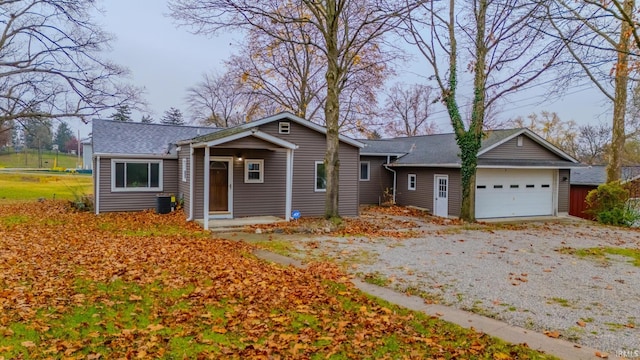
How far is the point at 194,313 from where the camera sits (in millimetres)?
5016

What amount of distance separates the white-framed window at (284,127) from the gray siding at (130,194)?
191 inches

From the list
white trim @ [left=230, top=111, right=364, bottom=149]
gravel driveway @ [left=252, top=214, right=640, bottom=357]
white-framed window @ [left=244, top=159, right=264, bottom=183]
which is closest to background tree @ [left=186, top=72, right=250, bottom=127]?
white trim @ [left=230, top=111, right=364, bottom=149]

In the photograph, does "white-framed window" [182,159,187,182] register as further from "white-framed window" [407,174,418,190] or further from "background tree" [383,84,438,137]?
"background tree" [383,84,438,137]

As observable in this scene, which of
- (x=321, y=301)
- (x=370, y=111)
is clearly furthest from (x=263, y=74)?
(x=321, y=301)

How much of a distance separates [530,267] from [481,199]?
9.94m

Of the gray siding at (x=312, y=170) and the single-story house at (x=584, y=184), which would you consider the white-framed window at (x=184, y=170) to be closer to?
the gray siding at (x=312, y=170)

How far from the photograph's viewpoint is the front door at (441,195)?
17.8m

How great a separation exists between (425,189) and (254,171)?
873 cm

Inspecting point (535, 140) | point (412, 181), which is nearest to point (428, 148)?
point (412, 181)

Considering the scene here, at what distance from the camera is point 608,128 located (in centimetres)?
3919

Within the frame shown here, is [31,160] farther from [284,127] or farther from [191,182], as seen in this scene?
[284,127]

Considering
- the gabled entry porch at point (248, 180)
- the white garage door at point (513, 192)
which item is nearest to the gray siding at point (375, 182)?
the white garage door at point (513, 192)

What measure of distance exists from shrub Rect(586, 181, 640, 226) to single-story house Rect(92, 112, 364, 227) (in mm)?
11067

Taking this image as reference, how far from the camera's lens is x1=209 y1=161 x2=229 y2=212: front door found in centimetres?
1431
